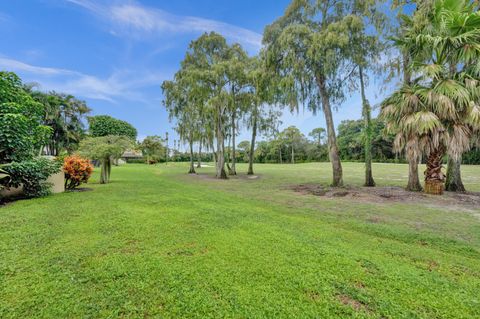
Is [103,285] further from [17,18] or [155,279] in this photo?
[17,18]

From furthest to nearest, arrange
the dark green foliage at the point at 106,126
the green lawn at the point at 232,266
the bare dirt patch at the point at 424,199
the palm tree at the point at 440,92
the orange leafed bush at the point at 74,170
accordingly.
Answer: the dark green foliage at the point at 106,126 → the orange leafed bush at the point at 74,170 → the palm tree at the point at 440,92 → the bare dirt patch at the point at 424,199 → the green lawn at the point at 232,266

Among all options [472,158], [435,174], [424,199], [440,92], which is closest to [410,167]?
[435,174]

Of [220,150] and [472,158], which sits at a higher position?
[220,150]

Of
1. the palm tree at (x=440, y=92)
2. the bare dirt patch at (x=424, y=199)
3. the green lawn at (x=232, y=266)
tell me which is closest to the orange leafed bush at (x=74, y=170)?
the green lawn at (x=232, y=266)

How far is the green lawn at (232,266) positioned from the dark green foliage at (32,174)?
1876 mm

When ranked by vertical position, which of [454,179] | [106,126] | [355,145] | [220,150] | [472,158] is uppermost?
[106,126]

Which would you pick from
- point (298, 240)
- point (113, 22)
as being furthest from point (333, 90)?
point (113, 22)

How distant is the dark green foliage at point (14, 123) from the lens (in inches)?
230

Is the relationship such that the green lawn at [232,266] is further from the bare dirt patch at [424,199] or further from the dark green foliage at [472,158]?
the dark green foliage at [472,158]

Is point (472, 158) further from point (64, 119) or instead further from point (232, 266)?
point (64, 119)

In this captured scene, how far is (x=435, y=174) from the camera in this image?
816 cm

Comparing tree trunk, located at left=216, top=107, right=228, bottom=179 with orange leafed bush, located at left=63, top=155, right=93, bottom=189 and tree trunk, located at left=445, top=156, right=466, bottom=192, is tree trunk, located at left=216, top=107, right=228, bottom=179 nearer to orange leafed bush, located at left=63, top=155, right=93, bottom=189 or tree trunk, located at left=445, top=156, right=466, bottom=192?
orange leafed bush, located at left=63, top=155, right=93, bottom=189

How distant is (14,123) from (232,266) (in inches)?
285

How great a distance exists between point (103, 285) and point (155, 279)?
1.68 feet
